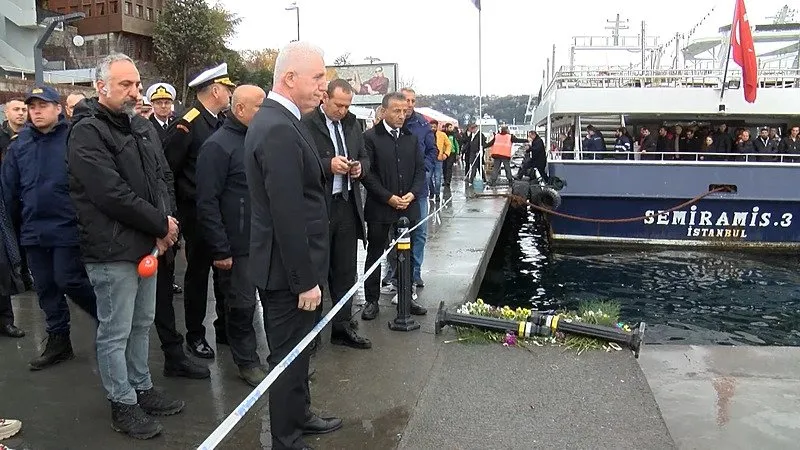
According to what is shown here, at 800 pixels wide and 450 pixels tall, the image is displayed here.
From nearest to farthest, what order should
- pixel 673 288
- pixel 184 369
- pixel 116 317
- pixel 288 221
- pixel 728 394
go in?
pixel 288 221 → pixel 116 317 → pixel 184 369 → pixel 728 394 → pixel 673 288

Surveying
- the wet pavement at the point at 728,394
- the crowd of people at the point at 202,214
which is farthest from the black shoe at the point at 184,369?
the wet pavement at the point at 728,394

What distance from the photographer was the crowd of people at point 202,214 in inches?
117

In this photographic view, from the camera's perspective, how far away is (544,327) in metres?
4.88

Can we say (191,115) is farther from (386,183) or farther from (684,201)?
(684,201)

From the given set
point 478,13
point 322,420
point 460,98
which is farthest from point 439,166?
point 460,98

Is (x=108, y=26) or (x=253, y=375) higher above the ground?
(x=108, y=26)

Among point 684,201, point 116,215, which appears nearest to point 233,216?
point 116,215

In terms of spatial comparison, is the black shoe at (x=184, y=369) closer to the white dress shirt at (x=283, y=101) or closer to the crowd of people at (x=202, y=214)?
the crowd of people at (x=202, y=214)

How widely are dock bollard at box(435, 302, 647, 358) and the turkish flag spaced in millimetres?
8144

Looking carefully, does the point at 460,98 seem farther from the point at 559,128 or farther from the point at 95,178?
the point at 95,178

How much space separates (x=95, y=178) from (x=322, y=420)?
172 centimetres

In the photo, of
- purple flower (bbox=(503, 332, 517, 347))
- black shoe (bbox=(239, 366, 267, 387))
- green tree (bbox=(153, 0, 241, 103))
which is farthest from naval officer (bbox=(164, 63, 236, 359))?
green tree (bbox=(153, 0, 241, 103))

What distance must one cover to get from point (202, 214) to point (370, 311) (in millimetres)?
2000

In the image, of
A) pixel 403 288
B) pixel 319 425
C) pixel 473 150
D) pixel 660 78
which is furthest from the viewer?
pixel 473 150
